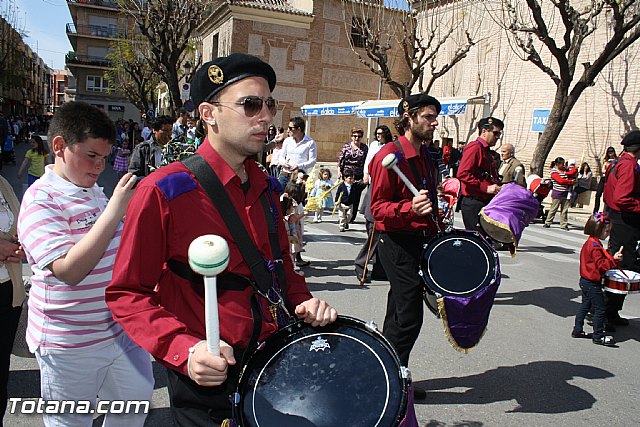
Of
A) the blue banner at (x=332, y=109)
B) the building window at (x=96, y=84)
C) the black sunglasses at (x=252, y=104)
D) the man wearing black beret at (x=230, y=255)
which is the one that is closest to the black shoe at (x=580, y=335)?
the man wearing black beret at (x=230, y=255)

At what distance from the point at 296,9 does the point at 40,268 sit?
97.0 ft

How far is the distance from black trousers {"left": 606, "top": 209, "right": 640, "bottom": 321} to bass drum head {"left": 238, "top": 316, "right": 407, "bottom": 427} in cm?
513

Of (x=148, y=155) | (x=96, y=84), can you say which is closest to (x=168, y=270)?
(x=148, y=155)

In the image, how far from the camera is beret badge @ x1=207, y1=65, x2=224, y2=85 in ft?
6.38

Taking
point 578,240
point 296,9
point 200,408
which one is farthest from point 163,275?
point 296,9

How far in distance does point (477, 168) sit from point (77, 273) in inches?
197

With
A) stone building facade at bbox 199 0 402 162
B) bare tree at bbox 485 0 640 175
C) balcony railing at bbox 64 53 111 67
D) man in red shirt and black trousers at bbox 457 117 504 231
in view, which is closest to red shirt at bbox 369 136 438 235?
man in red shirt and black trousers at bbox 457 117 504 231

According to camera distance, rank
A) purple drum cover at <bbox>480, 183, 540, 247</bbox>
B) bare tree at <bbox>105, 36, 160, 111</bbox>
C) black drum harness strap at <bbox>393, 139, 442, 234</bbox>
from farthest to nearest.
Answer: bare tree at <bbox>105, 36, 160, 111</bbox> → purple drum cover at <bbox>480, 183, 540, 247</bbox> → black drum harness strap at <bbox>393, 139, 442, 234</bbox>

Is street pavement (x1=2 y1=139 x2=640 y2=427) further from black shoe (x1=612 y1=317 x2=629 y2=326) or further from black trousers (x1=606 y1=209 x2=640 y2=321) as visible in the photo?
black trousers (x1=606 y1=209 x2=640 y2=321)

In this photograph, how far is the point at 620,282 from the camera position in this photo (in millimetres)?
5477

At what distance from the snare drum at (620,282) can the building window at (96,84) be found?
6586 cm

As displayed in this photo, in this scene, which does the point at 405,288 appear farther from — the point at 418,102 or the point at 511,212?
the point at 511,212

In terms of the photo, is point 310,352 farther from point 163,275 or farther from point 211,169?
point 211,169

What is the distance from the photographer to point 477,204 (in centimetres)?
645
